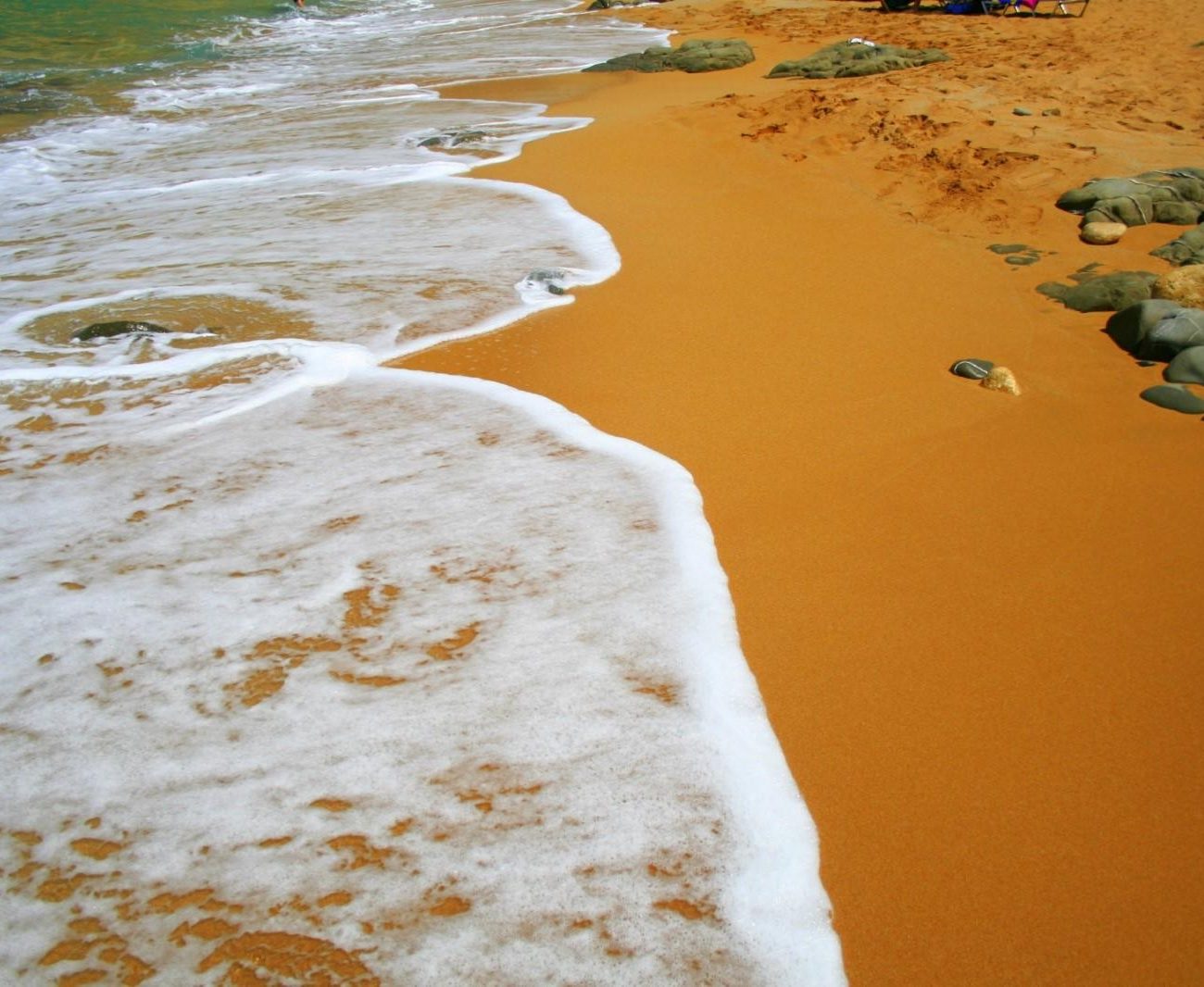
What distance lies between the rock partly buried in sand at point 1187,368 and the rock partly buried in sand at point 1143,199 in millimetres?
1880

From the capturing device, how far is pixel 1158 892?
1739 mm

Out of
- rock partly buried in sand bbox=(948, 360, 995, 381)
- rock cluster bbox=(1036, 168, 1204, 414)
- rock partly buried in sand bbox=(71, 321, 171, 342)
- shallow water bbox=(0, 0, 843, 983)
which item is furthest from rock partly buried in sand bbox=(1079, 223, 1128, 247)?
rock partly buried in sand bbox=(71, 321, 171, 342)

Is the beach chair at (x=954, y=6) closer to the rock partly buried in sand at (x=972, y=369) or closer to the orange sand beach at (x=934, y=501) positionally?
the orange sand beach at (x=934, y=501)

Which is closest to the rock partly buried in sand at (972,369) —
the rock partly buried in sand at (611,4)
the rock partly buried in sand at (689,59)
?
the rock partly buried in sand at (689,59)

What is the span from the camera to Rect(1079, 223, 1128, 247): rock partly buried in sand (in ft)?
16.4

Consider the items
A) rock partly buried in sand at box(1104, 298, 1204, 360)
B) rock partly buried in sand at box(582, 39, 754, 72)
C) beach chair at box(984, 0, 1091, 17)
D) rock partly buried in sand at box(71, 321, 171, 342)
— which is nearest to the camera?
rock partly buried in sand at box(1104, 298, 1204, 360)

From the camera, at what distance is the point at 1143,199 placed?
5.18 metres

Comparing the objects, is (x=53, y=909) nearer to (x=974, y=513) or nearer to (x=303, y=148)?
(x=974, y=513)

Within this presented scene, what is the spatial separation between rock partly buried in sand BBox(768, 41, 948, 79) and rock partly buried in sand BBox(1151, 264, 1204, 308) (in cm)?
647

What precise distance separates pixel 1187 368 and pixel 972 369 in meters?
0.86

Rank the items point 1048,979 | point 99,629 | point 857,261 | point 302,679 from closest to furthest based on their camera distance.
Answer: point 1048,979 < point 302,679 < point 99,629 < point 857,261

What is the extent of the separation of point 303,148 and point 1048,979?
28.3 ft

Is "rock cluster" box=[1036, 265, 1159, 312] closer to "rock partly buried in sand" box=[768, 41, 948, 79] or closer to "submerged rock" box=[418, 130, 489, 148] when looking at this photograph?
"submerged rock" box=[418, 130, 489, 148]

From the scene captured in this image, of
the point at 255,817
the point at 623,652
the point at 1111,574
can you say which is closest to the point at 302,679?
the point at 255,817
